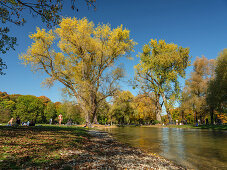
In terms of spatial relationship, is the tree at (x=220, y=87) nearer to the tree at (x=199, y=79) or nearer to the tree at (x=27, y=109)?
the tree at (x=199, y=79)

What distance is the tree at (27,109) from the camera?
228 ft

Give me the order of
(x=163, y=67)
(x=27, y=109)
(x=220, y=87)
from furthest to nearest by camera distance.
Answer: (x=27, y=109) < (x=163, y=67) < (x=220, y=87)

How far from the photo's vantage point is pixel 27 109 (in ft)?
234

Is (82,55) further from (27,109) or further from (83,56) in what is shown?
(27,109)

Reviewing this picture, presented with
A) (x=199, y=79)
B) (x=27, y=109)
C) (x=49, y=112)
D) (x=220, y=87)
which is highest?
(x=199, y=79)

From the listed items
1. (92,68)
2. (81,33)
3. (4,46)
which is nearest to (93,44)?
(81,33)

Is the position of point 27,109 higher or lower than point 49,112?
higher

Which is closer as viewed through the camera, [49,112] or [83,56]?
[83,56]

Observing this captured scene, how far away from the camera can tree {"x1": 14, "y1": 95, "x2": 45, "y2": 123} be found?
69.5 metres

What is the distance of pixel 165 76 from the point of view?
36.7 m

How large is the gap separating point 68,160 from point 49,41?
949 inches

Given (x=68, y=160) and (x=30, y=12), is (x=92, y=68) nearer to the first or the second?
(x=30, y=12)

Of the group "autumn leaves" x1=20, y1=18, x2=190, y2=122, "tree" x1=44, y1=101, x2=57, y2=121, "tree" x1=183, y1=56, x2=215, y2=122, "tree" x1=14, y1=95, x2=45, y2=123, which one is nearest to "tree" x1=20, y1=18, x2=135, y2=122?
"autumn leaves" x1=20, y1=18, x2=190, y2=122

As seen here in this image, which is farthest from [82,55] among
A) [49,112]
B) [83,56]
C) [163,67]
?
[49,112]
